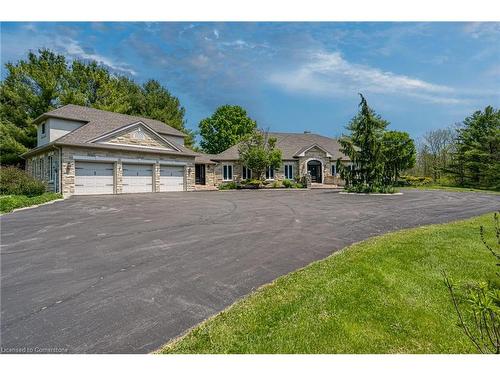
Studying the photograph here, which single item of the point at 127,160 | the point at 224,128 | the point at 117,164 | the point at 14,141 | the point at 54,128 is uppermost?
the point at 224,128

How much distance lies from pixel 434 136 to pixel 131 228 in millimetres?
47369

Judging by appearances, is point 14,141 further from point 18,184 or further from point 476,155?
point 476,155

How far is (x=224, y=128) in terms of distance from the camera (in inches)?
2004

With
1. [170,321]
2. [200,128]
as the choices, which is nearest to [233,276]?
[170,321]

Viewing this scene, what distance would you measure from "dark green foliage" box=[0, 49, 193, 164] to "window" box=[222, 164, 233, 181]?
13931mm

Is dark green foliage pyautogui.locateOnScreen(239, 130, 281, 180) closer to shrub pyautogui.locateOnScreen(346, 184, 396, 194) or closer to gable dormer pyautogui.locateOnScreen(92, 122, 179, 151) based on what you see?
gable dormer pyautogui.locateOnScreen(92, 122, 179, 151)

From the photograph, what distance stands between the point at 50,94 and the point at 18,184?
54.8ft

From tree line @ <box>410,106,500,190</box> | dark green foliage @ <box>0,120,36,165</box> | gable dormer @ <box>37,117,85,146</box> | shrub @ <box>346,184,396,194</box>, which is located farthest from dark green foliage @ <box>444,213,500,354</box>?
dark green foliage @ <box>0,120,36,165</box>

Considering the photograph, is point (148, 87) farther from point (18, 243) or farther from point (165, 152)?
point (18, 243)

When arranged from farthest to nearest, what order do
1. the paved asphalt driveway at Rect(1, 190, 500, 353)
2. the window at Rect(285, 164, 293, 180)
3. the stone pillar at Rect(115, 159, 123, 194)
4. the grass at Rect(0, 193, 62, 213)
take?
the window at Rect(285, 164, 293, 180) < the stone pillar at Rect(115, 159, 123, 194) < the grass at Rect(0, 193, 62, 213) < the paved asphalt driveway at Rect(1, 190, 500, 353)

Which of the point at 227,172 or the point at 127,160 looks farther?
the point at 227,172

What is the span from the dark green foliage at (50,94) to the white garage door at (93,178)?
40.6 feet

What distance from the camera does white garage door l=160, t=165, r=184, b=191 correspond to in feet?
75.0

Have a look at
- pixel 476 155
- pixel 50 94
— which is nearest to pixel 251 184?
pixel 50 94
